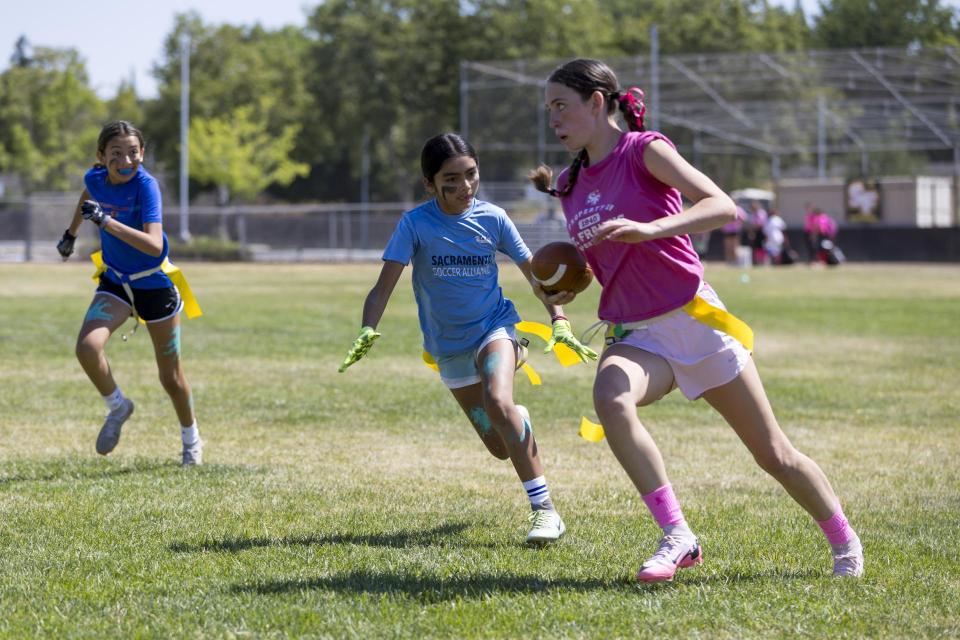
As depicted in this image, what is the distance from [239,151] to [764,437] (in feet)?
204

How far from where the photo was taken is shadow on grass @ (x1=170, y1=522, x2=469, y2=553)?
5.92 m

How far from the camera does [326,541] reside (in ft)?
20.0

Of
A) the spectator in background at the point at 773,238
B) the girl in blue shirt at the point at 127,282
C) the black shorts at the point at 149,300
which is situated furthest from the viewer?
the spectator in background at the point at 773,238

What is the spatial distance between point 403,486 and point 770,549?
2.40 meters

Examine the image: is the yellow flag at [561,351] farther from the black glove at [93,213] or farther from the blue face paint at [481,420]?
the black glove at [93,213]

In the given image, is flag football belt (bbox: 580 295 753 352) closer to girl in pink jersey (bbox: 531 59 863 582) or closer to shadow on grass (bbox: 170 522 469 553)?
girl in pink jersey (bbox: 531 59 863 582)

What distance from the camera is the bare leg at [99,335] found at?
780 centimetres

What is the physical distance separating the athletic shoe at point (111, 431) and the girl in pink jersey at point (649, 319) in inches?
150

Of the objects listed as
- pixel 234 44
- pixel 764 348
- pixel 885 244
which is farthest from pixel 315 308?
pixel 234 44

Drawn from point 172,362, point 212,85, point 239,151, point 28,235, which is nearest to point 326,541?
point 172,362

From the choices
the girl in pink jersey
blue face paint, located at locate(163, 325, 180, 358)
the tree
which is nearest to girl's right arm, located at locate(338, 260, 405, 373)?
the girl in pink jersey

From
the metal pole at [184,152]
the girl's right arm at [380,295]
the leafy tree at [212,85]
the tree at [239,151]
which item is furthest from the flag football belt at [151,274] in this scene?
the leafy tree at [212,85]

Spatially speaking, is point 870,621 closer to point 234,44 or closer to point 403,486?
point 403,486

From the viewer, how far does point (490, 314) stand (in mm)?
6480
